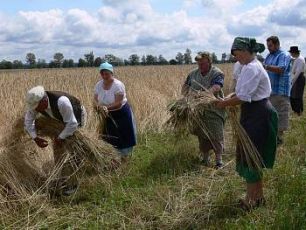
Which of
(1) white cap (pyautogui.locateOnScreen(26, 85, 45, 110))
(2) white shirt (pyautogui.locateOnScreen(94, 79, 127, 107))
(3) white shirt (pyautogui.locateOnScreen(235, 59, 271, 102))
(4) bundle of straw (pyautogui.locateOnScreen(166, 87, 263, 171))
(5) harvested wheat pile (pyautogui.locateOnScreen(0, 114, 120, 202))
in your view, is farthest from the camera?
(2) white shirt (pyautogui.locateOnScreen(94, 79, 127, 107))

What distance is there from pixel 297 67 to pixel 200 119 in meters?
4.97

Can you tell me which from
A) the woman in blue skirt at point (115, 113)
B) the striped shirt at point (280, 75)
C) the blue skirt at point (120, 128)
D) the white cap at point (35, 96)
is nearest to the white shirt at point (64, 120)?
the white cap at point (35, 96)

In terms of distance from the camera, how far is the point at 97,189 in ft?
17.6

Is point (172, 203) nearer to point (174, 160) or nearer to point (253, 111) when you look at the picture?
point (253, 111)

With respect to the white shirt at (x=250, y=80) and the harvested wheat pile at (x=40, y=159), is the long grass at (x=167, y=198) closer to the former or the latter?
the harvested wheat pile at (x=40, y=159)

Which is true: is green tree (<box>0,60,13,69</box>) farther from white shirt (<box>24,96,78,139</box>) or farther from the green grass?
white shirt (<box>24,96,78,139</box>)

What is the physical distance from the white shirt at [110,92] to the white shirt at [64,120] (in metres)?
1.13

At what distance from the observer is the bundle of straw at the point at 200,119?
14.6 feet

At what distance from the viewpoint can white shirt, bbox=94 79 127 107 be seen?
19.9 ft

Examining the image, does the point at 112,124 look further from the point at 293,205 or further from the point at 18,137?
the point at 293,205

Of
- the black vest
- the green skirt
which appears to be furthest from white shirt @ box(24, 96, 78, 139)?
the green skirt

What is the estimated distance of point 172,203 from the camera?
4.70 m

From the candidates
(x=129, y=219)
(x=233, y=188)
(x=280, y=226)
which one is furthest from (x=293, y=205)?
(x=129, y=219)

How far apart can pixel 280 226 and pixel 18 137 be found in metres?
3.10
